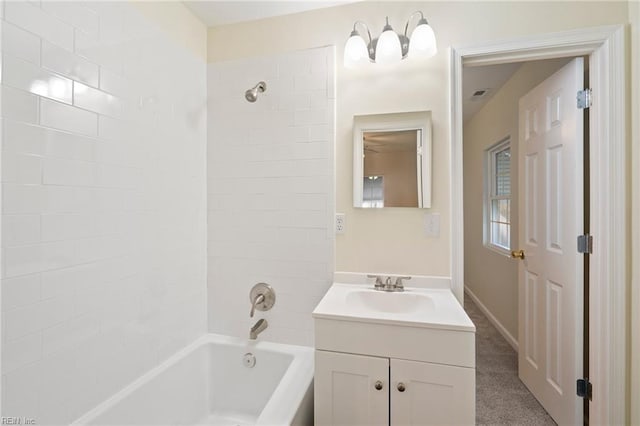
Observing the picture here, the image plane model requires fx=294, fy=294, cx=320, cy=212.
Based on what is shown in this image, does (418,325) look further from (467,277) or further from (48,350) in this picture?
(467,277)

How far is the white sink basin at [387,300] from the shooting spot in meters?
1.52

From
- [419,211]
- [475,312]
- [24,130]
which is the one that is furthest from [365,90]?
[475,312]

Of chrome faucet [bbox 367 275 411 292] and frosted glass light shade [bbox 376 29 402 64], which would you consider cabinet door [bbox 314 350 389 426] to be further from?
A: frosted glass light shade [bbox 376 29 402 64]

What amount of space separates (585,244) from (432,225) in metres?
0.78

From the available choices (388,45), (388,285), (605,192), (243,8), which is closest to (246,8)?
(243,8)

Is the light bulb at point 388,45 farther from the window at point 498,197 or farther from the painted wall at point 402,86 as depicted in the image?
the window at point 498,197

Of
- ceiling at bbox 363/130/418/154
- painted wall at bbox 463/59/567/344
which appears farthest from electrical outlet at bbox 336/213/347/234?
painted wall at bbox 463/59/567/344

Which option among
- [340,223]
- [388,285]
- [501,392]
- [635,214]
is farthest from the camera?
[501,392]

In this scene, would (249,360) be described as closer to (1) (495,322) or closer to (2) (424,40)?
(2) (424,40)

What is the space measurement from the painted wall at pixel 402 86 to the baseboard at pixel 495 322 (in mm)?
1658

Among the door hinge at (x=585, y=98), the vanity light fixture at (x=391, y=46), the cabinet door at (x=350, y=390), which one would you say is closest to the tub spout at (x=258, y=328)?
the cabinet door at (x=350, y=390)

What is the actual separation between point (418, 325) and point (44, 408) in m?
1.41

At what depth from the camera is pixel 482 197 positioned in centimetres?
358

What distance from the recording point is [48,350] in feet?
3.51
